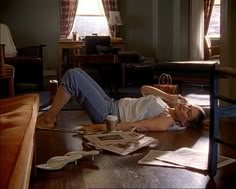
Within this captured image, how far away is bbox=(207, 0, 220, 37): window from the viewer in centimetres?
959

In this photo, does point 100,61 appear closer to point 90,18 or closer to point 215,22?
point 90,18

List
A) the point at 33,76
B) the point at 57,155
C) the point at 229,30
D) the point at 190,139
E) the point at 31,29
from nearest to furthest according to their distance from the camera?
1. the point at 57,155
2. the point at 190,139
3. the point at 229,30
4. the point at 33,76
5. the point at 31,29

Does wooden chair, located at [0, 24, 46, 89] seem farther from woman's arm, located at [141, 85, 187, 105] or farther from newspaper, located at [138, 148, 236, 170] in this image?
newspaper, located at [138, 148, 236, 170]

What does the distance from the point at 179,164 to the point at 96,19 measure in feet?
21.6

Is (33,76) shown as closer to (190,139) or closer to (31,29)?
(31,29)

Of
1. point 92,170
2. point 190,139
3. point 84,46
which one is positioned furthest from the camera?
point 84,46

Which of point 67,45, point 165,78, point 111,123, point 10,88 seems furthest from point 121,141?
point 67,45

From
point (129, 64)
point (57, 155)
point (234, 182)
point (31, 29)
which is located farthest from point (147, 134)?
point (31, 29)

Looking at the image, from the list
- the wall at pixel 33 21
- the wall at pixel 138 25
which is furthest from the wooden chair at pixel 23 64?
the wall at pixel 138 25

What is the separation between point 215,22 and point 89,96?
668 centimetres

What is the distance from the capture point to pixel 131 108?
362 centimetres

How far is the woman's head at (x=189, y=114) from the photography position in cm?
346

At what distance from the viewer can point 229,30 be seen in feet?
16.1

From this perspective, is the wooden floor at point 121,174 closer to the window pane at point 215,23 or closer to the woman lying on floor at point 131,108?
the woman lying on floor at point 131,108
